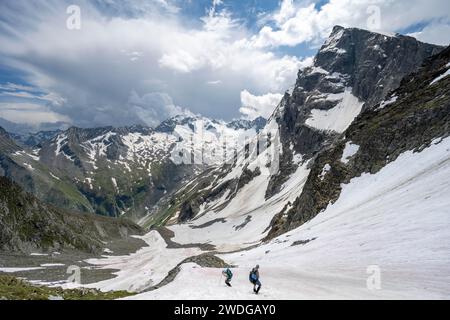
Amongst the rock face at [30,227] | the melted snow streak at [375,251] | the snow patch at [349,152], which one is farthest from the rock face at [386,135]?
the rock face at [30,227]

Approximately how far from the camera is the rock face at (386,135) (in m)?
55.4

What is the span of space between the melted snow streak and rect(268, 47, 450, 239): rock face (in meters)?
5.59

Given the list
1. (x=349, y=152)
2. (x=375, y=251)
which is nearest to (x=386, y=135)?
(x=349, y=152)

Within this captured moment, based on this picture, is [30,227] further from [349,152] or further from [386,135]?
[386,135]

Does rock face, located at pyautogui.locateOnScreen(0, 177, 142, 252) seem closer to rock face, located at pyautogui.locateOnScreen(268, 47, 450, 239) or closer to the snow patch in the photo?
rock face, located at pyautogui.locateOnScreen(268, 47, 450, 239)

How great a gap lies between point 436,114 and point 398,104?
23441 millimetres

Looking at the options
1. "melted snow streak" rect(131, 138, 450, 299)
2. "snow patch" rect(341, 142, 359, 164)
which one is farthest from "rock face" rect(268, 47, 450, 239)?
"melted snow streak" rect(131, 138, 450, 299)

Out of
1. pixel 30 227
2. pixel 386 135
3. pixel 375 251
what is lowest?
pixel 375 251

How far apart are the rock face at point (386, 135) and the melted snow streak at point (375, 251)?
559 cm

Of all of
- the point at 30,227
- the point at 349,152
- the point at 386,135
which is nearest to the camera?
the point at 386,135

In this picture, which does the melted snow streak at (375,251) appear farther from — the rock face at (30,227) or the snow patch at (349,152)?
the rock face at (30,227)

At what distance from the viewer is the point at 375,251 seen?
32.3 metres

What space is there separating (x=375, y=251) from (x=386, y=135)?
3681 centimetres
